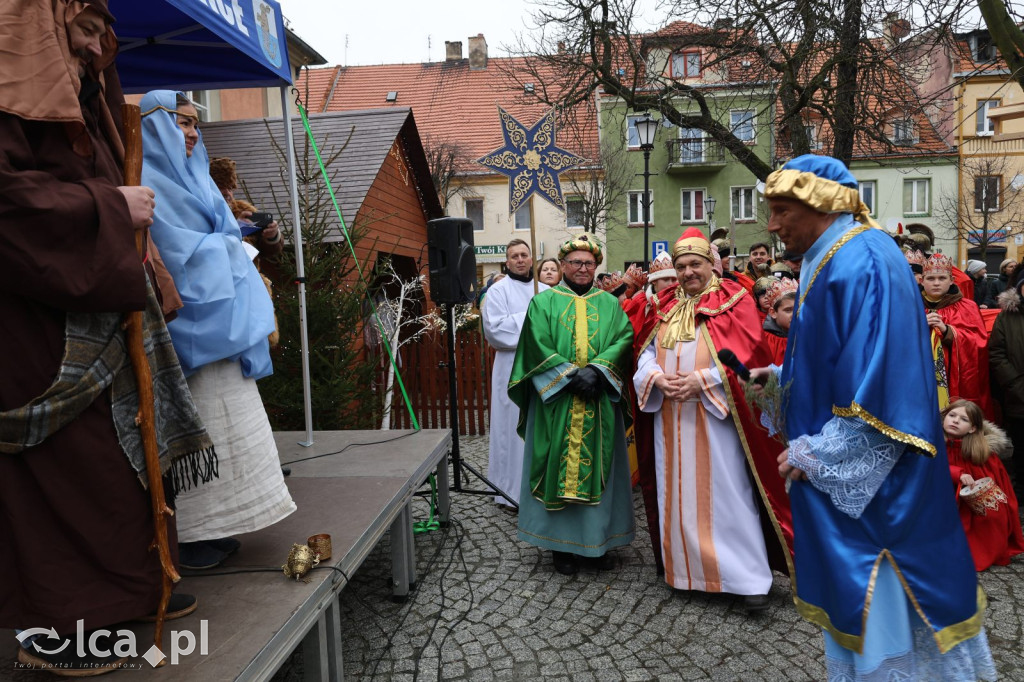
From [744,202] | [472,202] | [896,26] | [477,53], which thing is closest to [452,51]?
[477,53]

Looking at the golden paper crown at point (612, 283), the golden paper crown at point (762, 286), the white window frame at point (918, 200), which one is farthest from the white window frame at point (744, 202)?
the golden paper crown at point (762, 286)

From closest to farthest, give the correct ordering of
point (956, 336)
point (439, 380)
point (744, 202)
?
point (956, 336) → point (439, 380) → point (744, 202)

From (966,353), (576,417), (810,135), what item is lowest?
(576,417)

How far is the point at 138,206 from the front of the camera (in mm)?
1839

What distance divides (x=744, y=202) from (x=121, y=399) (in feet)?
99.5

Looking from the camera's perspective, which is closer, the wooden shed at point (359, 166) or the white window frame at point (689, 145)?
the wooden shed at point (359, 166)

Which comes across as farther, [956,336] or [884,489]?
[956,336]

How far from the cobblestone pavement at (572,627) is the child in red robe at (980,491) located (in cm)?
13

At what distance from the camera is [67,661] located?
75.7 inches

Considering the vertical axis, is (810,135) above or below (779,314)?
above

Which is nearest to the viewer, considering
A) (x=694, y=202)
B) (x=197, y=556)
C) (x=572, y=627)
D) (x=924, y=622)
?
(x=924, y=622)

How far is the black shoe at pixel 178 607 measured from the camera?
2.17m

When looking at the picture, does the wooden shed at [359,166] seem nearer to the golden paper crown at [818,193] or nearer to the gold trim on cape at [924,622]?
the golden paper crown at [818,193]

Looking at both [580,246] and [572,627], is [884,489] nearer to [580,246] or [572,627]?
[572,627]
